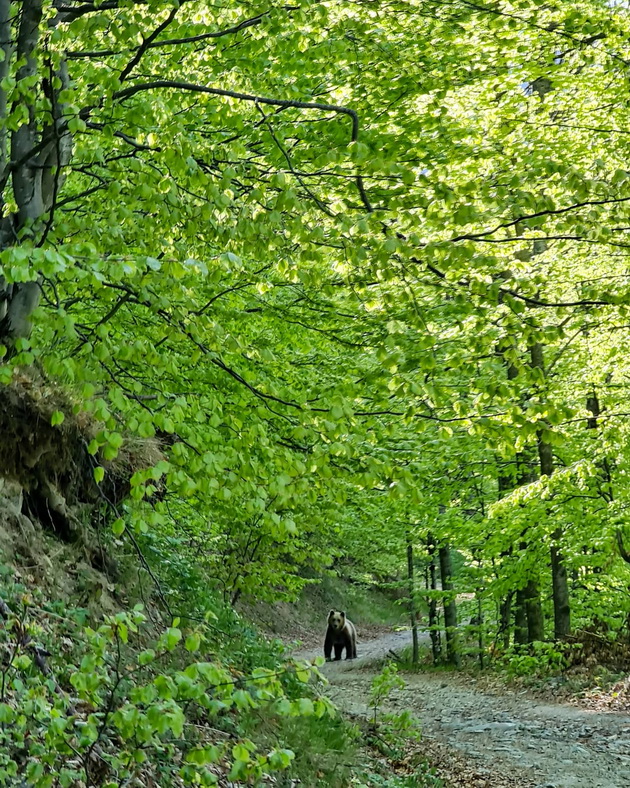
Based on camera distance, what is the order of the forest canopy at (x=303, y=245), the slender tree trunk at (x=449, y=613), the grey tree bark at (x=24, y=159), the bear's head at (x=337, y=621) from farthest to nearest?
the bear's head at (x=337, y=621) → the slender tree trunk at (x=449, y=613) → the grey tree bark at (x=24, y=159) → the forest canopy at (x=303, y=245)

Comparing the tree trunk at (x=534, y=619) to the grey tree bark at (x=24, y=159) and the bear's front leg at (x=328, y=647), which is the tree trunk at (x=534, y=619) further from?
the grey tree bark at (x=24, y=159)

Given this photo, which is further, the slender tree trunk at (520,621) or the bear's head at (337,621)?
the bear's head at (337,621)

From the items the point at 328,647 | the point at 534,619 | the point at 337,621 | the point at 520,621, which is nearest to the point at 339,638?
the point at 328,647

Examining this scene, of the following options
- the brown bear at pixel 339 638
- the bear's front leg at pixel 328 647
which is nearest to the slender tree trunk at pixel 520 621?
the brown bear at pixel 339 638

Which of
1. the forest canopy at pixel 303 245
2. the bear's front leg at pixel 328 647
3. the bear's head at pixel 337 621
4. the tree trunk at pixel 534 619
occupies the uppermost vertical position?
the forest canopy at pixel 303 245

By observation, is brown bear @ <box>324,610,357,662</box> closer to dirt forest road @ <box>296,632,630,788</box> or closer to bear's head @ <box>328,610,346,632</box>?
bear's head @ <box>328,610,346,632</box>

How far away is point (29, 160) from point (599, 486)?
11.7m

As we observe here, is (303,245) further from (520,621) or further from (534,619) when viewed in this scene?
(520,621)

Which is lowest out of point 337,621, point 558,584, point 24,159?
point 337,621

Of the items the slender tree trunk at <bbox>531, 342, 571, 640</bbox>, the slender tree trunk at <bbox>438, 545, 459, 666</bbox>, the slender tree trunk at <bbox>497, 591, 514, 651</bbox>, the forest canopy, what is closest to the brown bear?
the slender tree trunk at <bbox>438, 545, 459, 666</bbox>

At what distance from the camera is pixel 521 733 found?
39.3 ft

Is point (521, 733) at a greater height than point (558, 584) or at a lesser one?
lesser

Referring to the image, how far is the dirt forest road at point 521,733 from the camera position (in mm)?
9719

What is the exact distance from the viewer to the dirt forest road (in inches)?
383
